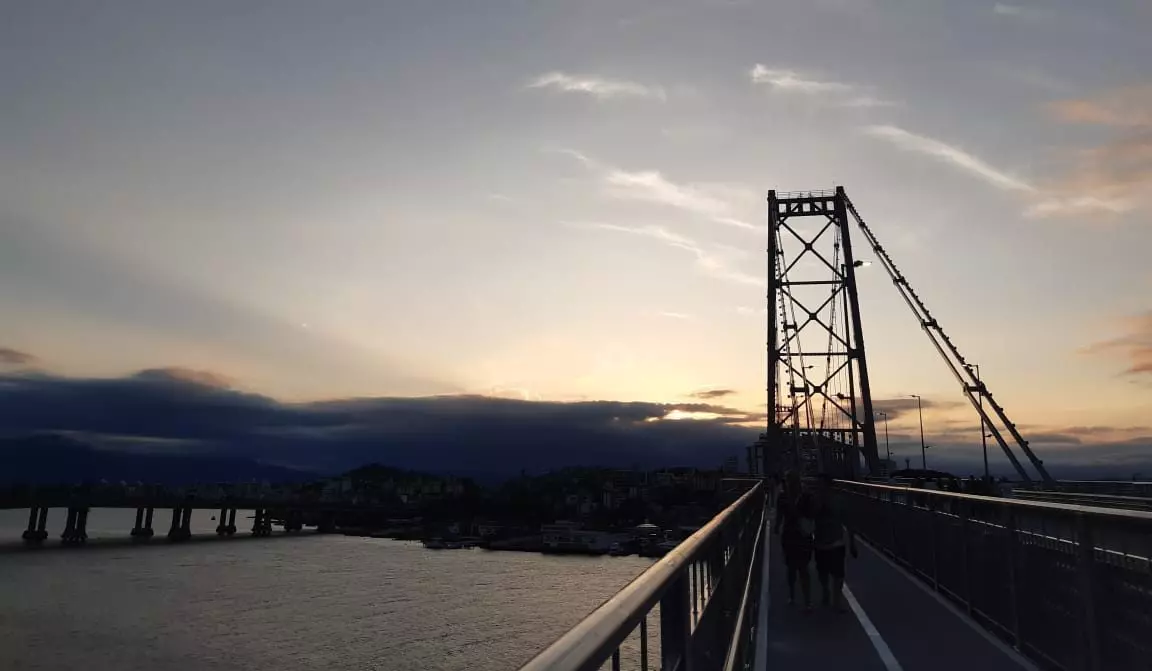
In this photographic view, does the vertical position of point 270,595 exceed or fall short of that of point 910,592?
it falls short

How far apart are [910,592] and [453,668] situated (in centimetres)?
2424

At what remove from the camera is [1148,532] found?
14.5ft

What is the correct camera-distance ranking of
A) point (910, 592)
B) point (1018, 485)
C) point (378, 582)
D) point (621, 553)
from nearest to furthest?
point (910, 592) → point (1018, 485) → point (378, 582) → point (621, 553)

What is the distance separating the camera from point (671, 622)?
94.3 inches

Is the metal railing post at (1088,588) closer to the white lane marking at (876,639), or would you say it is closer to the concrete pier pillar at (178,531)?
the white lane marking at (876,639)

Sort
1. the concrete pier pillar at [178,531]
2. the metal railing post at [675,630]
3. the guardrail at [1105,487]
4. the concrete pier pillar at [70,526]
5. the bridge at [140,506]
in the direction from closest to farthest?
the metal railing post at [675,630] < the guardrail at [1105,487] < the concrete pier pillar at [70,526] < the bridge at [140,506] < the concrete pier pillar at [178,531]

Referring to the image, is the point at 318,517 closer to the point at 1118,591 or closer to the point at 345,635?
the point at 345,635

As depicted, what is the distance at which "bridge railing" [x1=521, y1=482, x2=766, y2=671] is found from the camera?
3.95 feet

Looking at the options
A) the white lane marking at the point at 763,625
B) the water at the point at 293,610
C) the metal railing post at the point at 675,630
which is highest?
the metal railing post at the point at 675,630

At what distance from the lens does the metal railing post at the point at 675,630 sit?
2.37 meters

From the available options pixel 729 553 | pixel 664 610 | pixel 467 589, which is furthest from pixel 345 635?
pixel 664 610

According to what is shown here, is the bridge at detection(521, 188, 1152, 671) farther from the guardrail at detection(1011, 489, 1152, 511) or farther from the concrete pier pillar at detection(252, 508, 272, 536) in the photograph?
the concrete pier pillar at detection(252, 508, 272, 536)

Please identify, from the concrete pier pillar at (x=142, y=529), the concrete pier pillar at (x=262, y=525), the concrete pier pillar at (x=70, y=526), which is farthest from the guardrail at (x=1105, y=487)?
the concrete pier pillar at (x=262, y=525)

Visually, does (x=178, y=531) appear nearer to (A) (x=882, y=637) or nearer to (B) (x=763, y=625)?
(B) (x=763, y=625)
